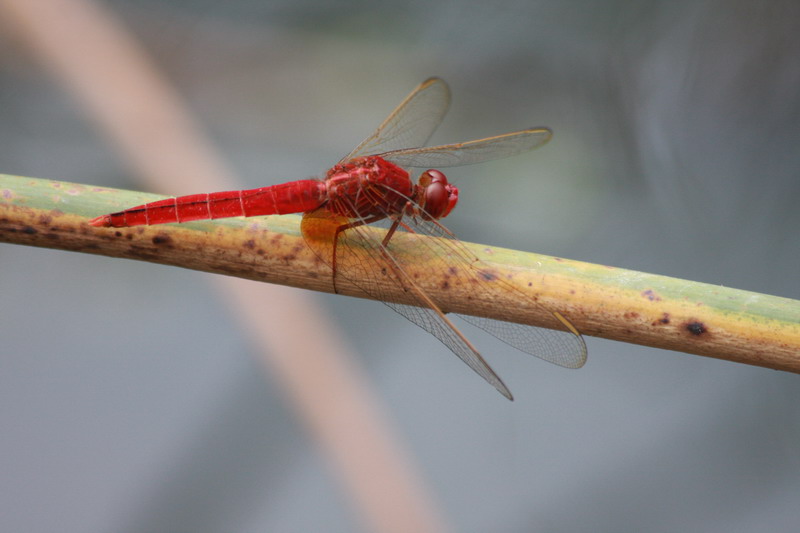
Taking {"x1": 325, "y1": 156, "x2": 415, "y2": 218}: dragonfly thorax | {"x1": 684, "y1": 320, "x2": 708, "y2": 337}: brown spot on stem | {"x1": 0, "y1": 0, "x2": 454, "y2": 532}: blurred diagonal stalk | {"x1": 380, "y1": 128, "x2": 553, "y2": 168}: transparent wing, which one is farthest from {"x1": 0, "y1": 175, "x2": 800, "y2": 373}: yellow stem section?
{"x1": 0, "y1": 0, "x2": 454, "y2": 532}: blurred diagonal stalk

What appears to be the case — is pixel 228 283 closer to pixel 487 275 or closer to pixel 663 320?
pixel 487 275

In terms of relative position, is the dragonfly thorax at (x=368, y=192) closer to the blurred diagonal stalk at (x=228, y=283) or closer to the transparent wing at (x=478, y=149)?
the transparent wing at (x=478, y=149)

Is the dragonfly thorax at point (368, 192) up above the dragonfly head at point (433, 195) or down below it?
above

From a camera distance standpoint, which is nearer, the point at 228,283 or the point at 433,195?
the point at 433,195

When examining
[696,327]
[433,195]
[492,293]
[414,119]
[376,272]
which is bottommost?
[696,327]

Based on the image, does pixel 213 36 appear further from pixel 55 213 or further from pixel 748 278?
pixel 748 278

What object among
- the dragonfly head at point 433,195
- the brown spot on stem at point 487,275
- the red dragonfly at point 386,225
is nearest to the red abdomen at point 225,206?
the red dragonfly at point 386,225

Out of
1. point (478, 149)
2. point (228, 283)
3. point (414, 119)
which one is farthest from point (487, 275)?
point (228, 283)
